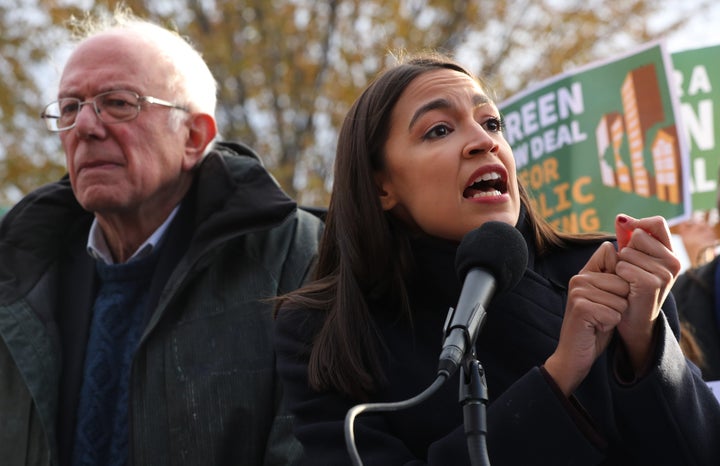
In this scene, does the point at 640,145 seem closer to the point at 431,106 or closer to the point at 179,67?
the point at 179,67

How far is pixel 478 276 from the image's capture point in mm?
2297

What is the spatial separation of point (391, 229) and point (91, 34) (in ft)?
6.26

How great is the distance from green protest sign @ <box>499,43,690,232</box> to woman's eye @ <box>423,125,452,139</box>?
223 centimetres

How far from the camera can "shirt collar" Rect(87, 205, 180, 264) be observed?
4184 mm

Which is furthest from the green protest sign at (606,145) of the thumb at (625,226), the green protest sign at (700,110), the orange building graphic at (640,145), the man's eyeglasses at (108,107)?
the thumb at (625,226)

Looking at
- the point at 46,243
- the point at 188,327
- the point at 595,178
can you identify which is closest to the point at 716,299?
the point at 595,178

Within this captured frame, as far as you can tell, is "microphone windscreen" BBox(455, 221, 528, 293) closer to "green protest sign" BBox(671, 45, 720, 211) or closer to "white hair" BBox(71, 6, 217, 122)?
"white hair" BBox(71, 6, 217, 122)

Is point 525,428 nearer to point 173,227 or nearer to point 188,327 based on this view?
point 188,327

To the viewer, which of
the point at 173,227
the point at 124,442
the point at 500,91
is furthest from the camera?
the point at 500,91

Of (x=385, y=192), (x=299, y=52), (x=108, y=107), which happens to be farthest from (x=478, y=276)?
(x=299, y=52)

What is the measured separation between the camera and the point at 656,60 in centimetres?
529

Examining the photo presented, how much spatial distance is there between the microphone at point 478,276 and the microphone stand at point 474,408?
5 cm

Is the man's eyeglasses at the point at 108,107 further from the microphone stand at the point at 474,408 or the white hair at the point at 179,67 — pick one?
the microphone stand at the point at 474,408

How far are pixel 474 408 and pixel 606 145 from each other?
345 centimetres
